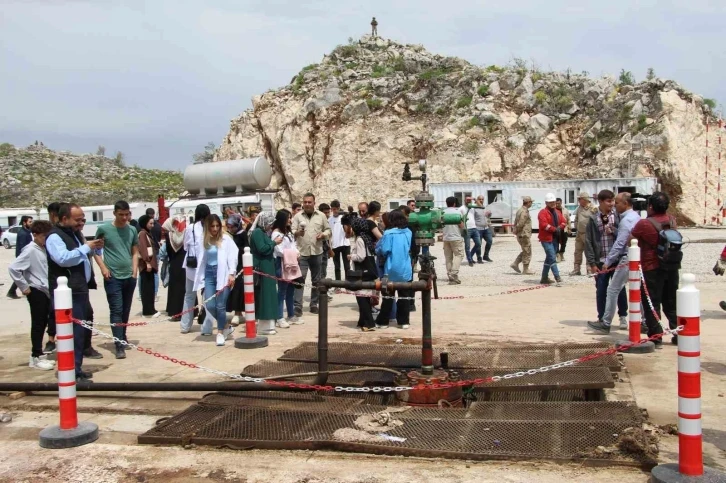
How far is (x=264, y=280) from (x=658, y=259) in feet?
16.6

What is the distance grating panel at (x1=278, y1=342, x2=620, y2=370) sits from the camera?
7047 mm

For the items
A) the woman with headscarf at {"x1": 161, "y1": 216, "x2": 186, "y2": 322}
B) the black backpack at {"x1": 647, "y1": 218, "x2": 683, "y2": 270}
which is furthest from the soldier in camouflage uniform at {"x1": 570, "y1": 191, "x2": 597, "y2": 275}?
the woman with headscarf at {"x1": 161, "y1": 216, "x2": 186, "y2": 322}

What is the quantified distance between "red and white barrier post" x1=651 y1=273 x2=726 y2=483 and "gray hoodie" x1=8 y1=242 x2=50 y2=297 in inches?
250

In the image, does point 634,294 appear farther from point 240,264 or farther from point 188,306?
point 188,306

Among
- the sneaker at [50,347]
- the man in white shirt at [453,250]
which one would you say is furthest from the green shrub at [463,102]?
the sneaker at [50,347]

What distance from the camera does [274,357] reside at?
26.5ft

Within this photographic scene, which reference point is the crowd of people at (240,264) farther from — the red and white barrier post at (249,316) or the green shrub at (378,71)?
the green shrub at (378,71)

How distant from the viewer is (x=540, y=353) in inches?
295

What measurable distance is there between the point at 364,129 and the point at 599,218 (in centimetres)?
3179

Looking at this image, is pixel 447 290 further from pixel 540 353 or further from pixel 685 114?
pixel 685 114

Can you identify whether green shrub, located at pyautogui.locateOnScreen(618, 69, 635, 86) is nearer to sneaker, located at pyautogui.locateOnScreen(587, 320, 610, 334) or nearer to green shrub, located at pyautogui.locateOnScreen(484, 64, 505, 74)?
green shrub, located at pyautogui.locateOnScreen(484, 64, 505, 74)

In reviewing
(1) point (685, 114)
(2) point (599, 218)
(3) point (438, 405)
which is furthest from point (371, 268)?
(1) point (685, 114)

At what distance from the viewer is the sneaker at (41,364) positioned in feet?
25.2

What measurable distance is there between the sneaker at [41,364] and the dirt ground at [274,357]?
3.9 inches
